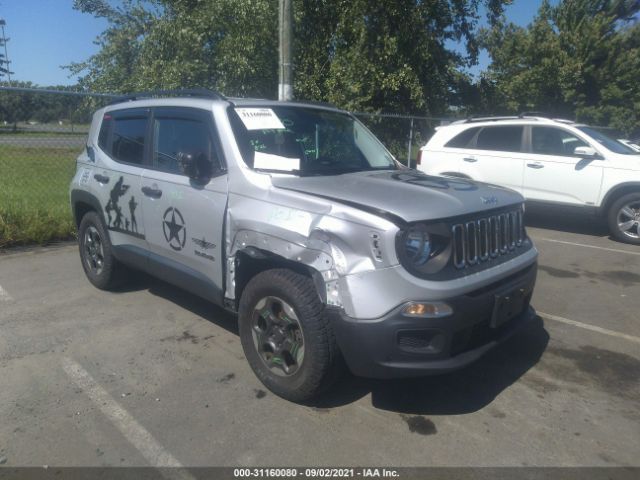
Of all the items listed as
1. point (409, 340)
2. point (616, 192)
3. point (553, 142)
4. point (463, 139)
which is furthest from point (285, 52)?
point (409, 340)

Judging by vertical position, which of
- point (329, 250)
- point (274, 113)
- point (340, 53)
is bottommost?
point (329, 250)

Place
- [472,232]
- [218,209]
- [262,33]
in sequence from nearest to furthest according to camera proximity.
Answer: [472,232], [218,209], [262,33]

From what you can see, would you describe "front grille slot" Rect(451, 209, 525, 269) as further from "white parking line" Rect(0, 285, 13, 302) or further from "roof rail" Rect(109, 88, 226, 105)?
"white parking line" Rect(0, 285, 13, 302)

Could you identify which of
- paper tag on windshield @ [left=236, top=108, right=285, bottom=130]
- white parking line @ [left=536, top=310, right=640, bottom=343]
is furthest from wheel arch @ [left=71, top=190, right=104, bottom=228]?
white parking line @ [left=536, top=310, right=640, bottom=343]

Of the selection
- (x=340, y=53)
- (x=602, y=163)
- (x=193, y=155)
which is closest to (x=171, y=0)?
(x=340, y=53)

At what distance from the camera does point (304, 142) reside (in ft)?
13.2

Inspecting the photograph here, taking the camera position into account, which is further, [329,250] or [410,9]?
[410,9]

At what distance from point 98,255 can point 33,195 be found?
3.50 meters

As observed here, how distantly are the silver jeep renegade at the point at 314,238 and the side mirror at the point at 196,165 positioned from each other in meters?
0.01

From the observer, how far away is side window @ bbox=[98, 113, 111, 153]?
16.5 feet

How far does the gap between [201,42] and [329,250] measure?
11.8 m

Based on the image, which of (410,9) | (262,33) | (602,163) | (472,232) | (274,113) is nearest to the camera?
(472,232)

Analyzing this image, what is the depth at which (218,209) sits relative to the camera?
3611 mm

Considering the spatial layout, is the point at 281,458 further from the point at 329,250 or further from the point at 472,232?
the point at 472,232
